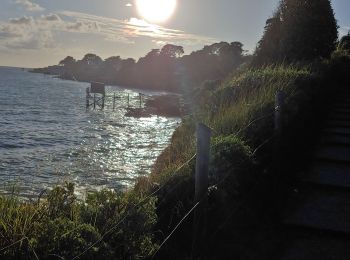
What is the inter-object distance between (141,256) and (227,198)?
68.5 inches

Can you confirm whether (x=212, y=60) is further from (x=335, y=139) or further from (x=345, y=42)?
(x=335, y=139)

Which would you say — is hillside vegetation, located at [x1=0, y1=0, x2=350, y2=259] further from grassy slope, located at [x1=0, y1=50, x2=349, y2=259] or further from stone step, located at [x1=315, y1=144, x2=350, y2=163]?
stone step, located at [x1=315, y1=144, x2=350, y2=163]

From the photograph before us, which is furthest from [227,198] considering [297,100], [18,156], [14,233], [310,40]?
[18,156]

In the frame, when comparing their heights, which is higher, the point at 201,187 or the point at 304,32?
the point at 304,32

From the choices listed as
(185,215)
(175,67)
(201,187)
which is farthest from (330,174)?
(175,67)

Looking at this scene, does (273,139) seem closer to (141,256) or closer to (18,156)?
(141,256)

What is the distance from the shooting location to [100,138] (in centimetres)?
3878

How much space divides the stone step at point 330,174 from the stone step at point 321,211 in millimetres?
180

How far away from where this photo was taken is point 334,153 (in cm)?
856

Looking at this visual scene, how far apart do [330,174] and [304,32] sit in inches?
566

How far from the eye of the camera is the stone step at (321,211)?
5547 mm

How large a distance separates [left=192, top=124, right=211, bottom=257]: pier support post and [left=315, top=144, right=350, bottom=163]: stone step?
435cm

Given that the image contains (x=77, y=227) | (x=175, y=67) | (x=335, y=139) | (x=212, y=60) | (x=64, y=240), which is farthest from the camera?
(x=175, y=67)

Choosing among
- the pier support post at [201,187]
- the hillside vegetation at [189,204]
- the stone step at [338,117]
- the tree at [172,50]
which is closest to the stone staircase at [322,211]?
the hillside vegetation at [189,204]
